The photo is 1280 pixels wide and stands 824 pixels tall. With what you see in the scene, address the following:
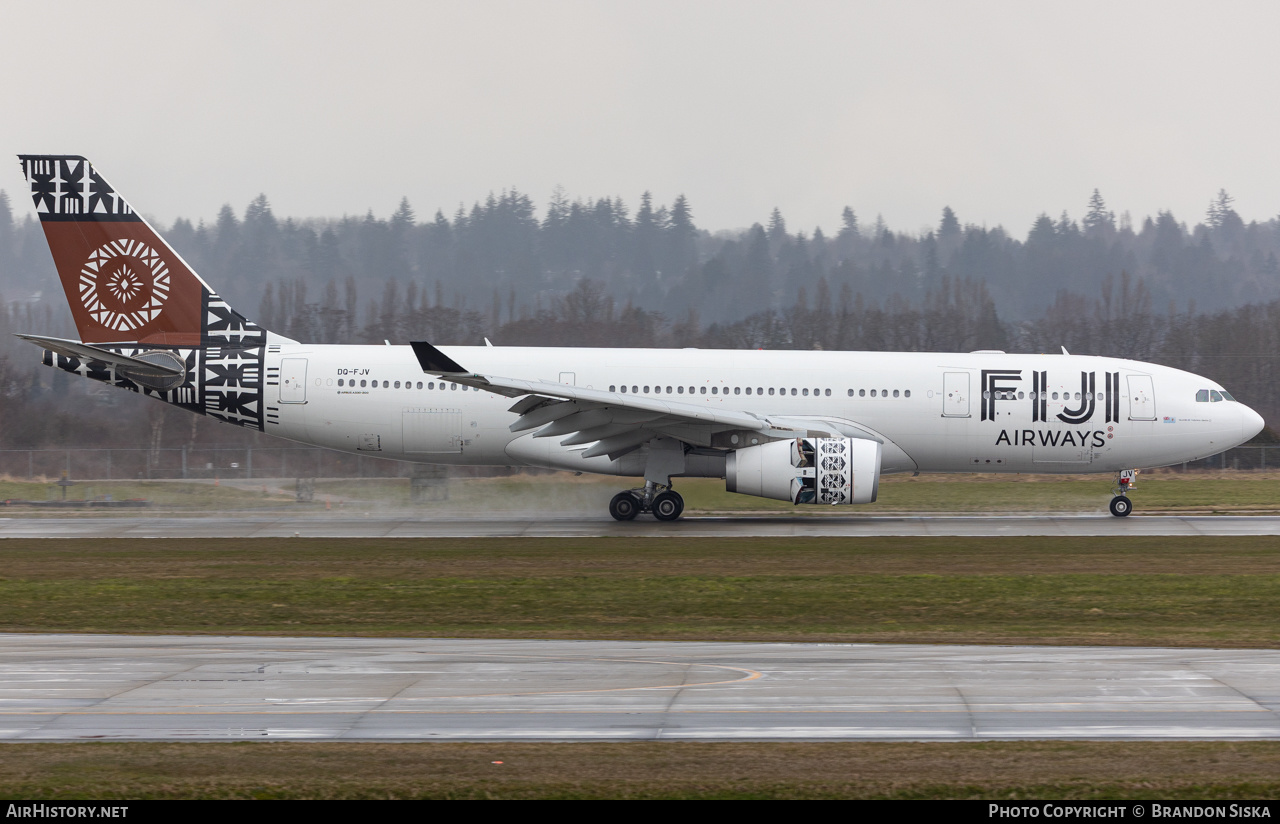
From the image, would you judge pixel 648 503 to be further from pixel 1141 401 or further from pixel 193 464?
pixel 193 464

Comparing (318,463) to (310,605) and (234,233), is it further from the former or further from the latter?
(234,233)

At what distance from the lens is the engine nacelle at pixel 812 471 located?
23.6 m

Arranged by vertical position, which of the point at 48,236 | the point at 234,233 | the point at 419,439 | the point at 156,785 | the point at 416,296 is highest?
the point at 234,233

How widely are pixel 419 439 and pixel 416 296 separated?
49703 millimetres

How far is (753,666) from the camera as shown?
10.9m

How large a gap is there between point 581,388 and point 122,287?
31.5ft

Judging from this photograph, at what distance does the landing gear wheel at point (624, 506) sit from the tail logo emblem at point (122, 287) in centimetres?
1001

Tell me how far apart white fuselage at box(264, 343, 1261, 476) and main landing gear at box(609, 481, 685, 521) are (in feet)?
1.59

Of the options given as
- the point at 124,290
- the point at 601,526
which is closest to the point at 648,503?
the point at 601,526

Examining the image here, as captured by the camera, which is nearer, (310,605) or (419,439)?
(310,605)

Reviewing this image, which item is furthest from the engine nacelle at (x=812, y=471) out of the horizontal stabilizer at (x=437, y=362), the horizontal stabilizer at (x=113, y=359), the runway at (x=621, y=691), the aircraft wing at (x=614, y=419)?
the runway at (x=621, y=691)

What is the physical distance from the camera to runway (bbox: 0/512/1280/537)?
76.5ft

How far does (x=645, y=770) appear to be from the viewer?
7375mm

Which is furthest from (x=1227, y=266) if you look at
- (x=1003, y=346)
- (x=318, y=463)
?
(x=318, y=463)
